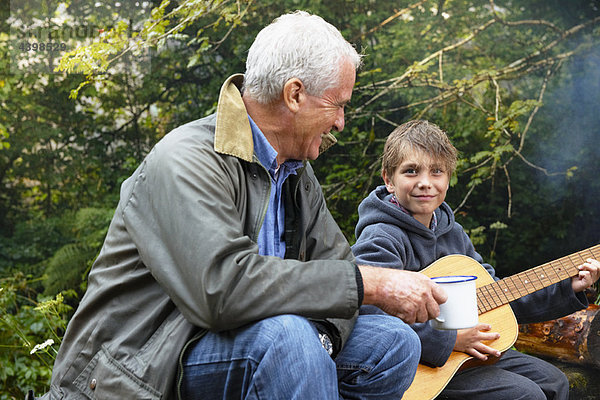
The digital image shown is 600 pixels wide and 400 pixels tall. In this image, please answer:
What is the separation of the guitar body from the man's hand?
0.60m

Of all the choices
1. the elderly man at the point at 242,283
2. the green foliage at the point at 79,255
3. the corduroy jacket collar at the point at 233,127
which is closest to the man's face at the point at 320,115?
the elderly man at the point at 242,283

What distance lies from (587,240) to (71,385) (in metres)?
4.03

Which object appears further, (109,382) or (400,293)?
(400,293)

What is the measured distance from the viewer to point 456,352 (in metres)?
2.46

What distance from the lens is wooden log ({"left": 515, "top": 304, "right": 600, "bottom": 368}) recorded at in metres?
3.07

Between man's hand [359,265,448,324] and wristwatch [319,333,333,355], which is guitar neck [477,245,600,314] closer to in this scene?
man's hand [359,265,448,324]

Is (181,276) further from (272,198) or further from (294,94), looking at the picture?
(294,94)

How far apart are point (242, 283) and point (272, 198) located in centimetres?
55

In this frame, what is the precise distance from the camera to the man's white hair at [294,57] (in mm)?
1908

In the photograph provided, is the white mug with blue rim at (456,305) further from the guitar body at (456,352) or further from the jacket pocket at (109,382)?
the jacket pocket at (109,382)

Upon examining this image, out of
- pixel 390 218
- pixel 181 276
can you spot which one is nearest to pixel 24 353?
pixel 390 218

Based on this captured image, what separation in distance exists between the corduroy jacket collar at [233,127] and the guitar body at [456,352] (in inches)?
41.2

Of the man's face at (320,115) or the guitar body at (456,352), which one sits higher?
the man's face at (320,115)

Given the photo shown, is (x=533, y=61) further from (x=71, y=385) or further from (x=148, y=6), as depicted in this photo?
(x=71, y=385)
